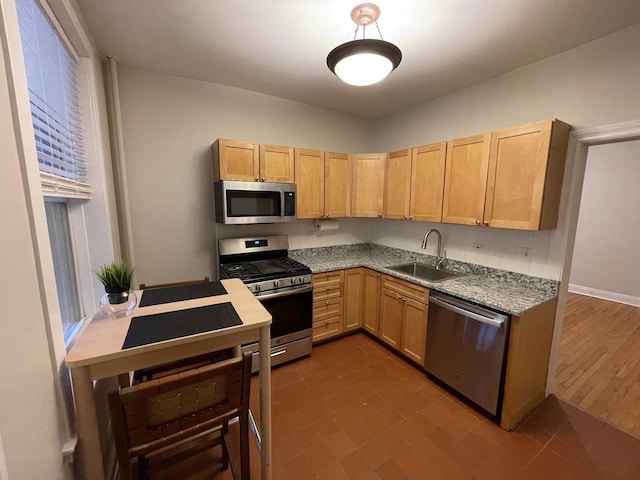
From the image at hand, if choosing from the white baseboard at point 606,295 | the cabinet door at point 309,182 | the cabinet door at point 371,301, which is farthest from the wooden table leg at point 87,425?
the white baseboard at point 606,295

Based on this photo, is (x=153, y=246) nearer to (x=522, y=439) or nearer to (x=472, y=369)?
(x=472, y=369)

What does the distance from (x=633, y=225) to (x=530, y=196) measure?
366 centimetres

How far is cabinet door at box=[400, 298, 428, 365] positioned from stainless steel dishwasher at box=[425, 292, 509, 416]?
6 cm

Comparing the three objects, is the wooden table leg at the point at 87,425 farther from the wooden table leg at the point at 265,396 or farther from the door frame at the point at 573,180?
the door frame at the point at 573,180

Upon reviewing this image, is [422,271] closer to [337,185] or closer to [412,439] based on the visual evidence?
[337,185]

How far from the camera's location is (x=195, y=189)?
266 cm

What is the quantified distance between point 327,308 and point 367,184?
155 cm

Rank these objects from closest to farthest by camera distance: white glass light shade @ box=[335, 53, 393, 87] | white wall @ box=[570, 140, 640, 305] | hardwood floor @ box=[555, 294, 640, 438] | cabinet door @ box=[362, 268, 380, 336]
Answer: white glass light shade @ box=[335, 53, 393, 87], hardwood floor @ box=[555, 294, 640, 438], cabinet door @ box=[362, 268, 380, 336], white wall @ box=[570, 140, 640, 305]

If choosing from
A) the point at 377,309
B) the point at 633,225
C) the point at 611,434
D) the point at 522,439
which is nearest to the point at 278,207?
the point at 377,309

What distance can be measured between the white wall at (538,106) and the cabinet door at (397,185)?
1.20ft

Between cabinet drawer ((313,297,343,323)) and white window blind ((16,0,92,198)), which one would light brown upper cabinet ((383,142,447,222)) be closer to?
cabinet drawer ((313,297,343,323))

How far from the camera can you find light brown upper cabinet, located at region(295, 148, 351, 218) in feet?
9.42

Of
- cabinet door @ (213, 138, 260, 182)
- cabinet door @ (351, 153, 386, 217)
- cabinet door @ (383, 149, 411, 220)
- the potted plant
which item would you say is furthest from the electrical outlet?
the potted plant

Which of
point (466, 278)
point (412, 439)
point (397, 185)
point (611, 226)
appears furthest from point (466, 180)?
point (611, 226)
